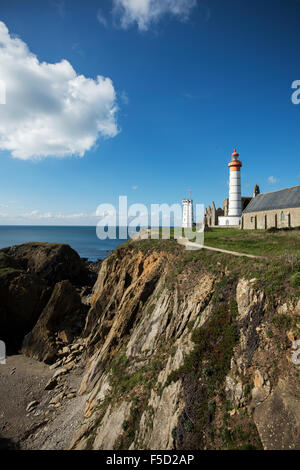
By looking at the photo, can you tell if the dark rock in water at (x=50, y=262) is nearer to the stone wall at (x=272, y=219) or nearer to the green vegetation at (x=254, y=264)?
the green vegetation at (x=254, y=264)

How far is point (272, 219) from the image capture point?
109ft

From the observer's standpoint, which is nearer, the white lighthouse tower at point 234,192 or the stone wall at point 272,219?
the stone wall at point 272,219

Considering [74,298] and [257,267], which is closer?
[257,267]

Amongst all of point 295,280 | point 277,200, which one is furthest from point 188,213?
point 295,280

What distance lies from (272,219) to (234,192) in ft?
33.2

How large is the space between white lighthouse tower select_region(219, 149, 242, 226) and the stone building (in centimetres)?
225

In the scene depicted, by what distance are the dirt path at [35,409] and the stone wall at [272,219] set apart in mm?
32169

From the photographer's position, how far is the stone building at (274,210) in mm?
30172
